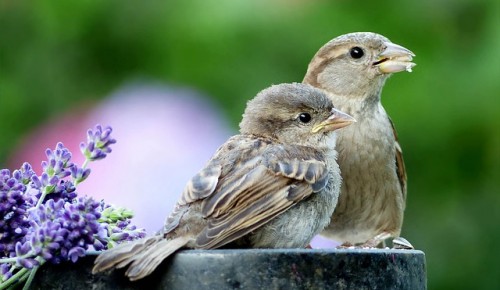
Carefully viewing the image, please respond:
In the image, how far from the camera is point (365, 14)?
15.0 feet

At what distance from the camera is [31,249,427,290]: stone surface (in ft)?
6.07

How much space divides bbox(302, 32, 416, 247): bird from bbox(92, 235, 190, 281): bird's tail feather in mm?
1603

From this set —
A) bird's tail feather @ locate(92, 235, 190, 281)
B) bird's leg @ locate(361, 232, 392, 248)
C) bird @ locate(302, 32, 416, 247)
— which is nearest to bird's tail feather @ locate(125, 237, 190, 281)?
bird's tail feather @ locate(92, 235, 190, 281)

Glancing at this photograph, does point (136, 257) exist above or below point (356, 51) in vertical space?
below

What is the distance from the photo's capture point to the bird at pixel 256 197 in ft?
6.48

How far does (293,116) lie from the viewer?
2.83m

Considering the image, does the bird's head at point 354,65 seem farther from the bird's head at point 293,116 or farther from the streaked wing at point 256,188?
the streaked wing at point 256,188

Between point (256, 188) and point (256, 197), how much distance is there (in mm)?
55

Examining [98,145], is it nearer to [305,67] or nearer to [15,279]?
[15,279]

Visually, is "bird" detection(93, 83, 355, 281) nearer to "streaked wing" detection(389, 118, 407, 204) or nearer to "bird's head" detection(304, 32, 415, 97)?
"bird's head" detection(304, 32, 415, 97)

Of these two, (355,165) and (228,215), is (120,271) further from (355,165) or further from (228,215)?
(355,165)

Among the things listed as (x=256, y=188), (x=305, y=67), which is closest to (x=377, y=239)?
(x=305, y=67)

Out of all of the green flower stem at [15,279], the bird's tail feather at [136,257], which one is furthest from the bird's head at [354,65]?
the green flower stem at [15,279]

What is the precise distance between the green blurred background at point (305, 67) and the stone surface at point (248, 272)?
2506 mm
